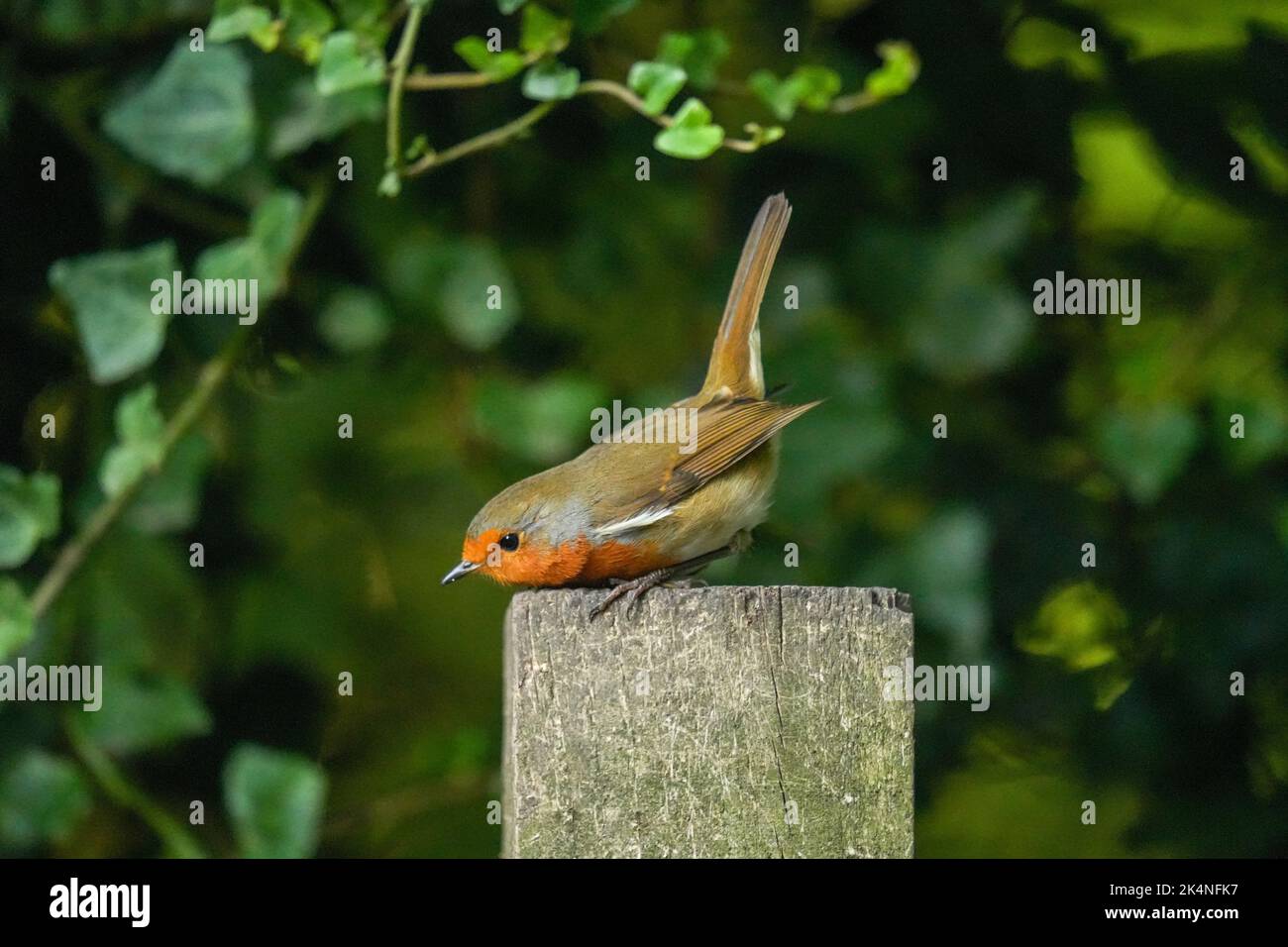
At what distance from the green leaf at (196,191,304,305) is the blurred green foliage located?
0.08 meters

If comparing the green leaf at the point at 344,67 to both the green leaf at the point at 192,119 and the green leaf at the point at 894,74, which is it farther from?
the green leaf at the point at 894,74

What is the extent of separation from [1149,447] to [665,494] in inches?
58.1

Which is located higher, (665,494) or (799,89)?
(799,89)

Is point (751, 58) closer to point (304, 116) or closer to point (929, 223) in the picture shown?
point (929, 223)

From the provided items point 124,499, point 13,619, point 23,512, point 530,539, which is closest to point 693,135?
point 530,539

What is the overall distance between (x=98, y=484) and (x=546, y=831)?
7.49ft

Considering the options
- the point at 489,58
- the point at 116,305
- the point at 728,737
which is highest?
the point at 489,58

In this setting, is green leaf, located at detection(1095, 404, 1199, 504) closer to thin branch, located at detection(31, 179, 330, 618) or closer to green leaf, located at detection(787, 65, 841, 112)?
green leaf, located at detection(787, 65, 841, 112)

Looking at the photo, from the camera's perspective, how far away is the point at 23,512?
3.43 metres

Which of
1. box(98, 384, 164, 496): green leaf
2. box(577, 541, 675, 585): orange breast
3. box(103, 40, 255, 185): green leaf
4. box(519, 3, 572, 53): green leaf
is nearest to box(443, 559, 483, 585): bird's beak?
box(577, 541, 675, 585): orange breast

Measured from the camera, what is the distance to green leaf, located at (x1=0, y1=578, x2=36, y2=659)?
3352mm

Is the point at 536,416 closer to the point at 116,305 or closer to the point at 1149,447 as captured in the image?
the point at 116,305

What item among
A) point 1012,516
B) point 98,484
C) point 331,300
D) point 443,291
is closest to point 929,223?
point 1012,516

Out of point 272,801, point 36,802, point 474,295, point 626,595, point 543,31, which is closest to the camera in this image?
point 626,595
